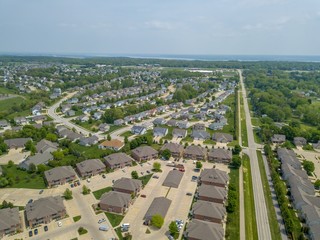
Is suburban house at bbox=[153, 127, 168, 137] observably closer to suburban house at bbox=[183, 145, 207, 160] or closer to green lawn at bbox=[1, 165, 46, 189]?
suburban house at bbox=[183, 145, 207, 160]

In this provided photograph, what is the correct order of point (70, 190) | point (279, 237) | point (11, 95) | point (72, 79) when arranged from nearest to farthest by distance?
point (279, 237) → point (70, 190) → point (11, 95) → point (72, 79)

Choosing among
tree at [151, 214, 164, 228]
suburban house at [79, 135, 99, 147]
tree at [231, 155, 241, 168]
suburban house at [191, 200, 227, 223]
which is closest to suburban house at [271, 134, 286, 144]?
tree at [231, 155, 241, 168]

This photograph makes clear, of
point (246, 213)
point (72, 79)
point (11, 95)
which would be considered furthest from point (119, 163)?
point (72, 79)

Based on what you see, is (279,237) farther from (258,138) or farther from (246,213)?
(258,138)

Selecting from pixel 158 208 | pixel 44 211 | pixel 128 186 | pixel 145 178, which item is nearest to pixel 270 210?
pixel 158 208

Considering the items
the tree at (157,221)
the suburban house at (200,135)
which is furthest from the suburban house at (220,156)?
the tree at (157,221)

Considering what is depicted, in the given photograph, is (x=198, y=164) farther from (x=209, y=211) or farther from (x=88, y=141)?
(x=88, y=141)

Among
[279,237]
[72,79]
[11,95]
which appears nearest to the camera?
[279,237]
